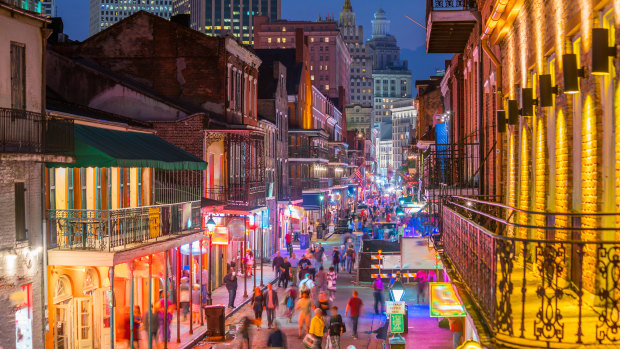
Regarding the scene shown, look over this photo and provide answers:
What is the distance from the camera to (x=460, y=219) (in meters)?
11.4

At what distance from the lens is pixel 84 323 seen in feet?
68.4

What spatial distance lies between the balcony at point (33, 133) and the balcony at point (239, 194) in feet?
47.7

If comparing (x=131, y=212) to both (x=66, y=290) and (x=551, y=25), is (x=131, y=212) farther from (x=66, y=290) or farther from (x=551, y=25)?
(x=551, y=25)

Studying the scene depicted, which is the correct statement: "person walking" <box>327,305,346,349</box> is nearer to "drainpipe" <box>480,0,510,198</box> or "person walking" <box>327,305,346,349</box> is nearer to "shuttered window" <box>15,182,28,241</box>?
"drainpipe" <box>480,0,510,198</box>

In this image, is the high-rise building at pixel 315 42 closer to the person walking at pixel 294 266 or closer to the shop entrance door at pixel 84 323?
the person walking at pixel 294 266

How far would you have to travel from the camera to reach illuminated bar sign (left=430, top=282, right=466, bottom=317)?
10.1m

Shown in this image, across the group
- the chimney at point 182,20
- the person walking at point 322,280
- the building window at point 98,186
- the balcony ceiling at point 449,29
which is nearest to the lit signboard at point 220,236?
the person walking at point 322,280

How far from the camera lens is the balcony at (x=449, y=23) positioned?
21.8 m

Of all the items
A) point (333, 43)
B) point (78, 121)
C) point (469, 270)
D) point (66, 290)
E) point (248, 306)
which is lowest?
point (248, 306)

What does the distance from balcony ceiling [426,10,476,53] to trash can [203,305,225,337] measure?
10542 millimetres

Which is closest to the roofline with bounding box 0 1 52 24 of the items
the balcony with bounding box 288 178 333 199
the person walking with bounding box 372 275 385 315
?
the person walking with bounding box 372 275 385 315

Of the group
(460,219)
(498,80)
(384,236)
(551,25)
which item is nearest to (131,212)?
(498,80)

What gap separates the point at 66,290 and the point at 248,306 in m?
11.1

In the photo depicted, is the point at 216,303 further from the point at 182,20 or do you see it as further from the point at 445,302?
the point at 445,302
